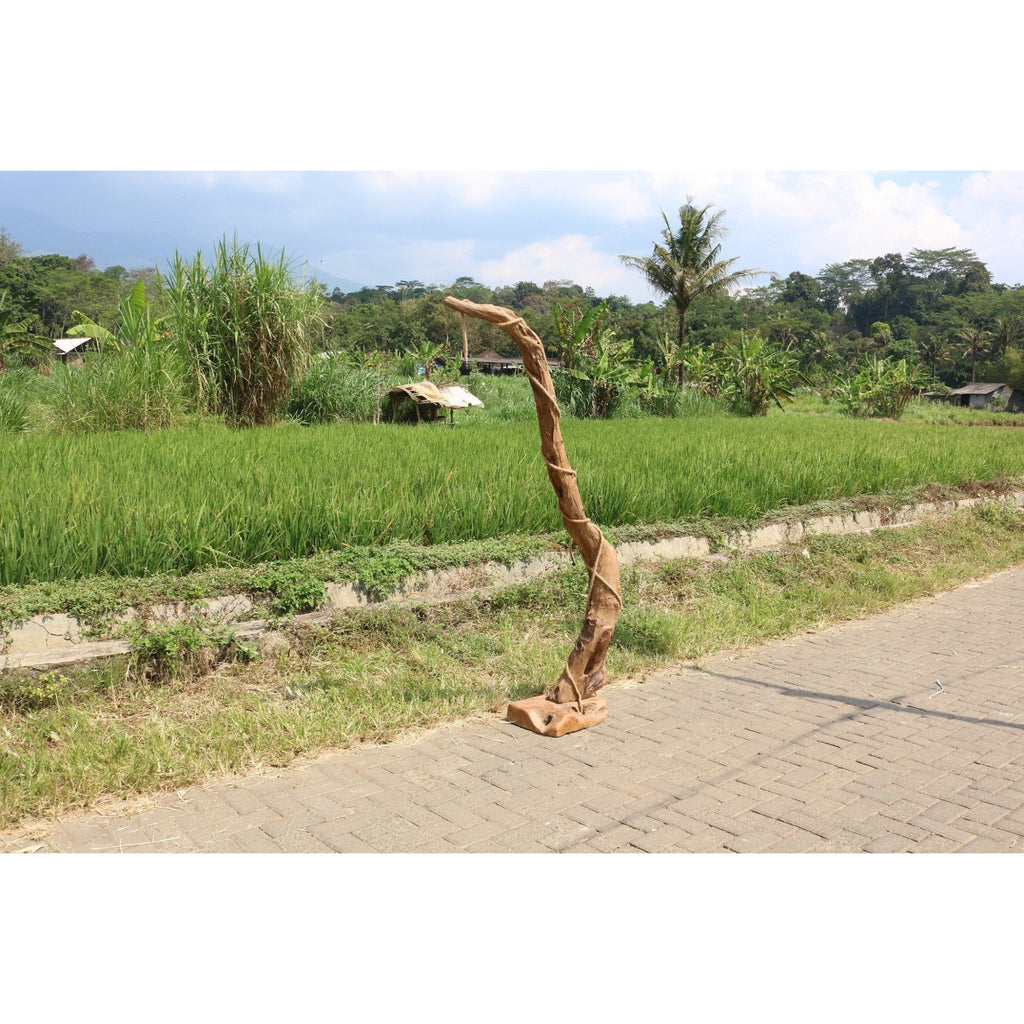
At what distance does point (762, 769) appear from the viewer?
3.36 metres

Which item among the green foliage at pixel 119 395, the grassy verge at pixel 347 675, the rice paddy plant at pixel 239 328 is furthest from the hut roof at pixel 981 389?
the grassy verge at pixel 347 675

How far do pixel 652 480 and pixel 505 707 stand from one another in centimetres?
328

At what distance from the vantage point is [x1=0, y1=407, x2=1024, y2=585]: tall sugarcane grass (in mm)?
4387

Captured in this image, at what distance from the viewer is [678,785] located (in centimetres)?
320

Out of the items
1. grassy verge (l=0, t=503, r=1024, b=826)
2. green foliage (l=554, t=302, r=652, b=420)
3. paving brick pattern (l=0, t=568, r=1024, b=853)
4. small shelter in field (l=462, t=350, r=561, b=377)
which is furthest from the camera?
small shelter in field (l=462, t=350, r=561, b=377)

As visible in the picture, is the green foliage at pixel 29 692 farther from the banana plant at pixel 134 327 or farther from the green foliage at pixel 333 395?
the green foliage at pixel 333 395

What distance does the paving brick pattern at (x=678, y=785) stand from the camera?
2773 mm

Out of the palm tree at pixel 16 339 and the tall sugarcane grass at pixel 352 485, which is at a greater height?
the palm tree at pixel 16 339

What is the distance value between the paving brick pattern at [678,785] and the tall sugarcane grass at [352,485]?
5.37 feet

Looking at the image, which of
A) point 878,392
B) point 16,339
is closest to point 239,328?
point 16,339

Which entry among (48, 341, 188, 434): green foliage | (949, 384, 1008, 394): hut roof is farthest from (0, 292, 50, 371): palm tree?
(949, 384, 1008, 394): hut roof

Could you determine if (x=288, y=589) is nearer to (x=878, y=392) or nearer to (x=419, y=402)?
(x=419, y=402)

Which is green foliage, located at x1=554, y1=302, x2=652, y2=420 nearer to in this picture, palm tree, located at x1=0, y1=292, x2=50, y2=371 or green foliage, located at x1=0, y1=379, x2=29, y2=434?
green foliage, located at x1=0, y1=379, x2=29, y2=434

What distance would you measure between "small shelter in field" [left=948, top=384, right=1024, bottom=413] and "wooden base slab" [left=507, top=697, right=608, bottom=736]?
50.2m
